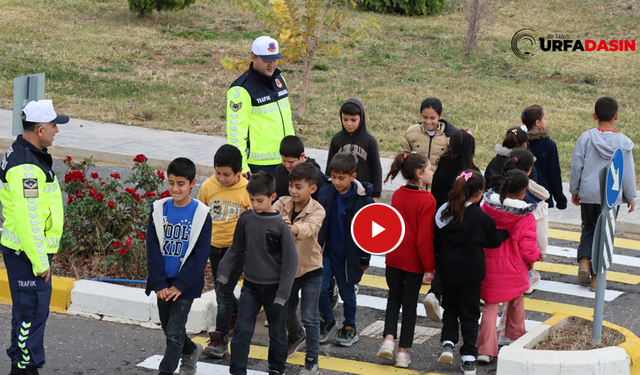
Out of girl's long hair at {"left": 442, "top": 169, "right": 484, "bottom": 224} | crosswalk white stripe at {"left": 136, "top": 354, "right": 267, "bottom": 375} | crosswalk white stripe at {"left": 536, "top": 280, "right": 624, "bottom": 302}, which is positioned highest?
girl's long hair at {"left": 442, "top": 169, "right": 484, "bottom": 224}

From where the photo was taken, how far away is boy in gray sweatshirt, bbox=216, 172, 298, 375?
16.2ft

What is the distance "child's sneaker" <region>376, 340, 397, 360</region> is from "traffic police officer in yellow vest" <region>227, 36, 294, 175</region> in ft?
6.05

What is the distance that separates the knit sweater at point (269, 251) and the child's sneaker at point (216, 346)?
77 centimetres

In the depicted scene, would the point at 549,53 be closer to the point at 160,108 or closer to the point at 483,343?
the point at 160,108


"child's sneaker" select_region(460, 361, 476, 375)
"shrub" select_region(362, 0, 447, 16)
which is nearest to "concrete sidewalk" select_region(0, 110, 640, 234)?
"child's sneaker" select_region(460, 361, 476, 375)

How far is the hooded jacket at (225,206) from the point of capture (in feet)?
18.4

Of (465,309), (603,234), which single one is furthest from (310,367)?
(603,234)

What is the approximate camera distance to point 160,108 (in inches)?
635

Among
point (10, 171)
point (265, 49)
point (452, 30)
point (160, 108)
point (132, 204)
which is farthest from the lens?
point (452, 30)

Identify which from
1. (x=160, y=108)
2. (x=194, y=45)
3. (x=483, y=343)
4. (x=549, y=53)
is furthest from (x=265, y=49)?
(x=549, y=53)

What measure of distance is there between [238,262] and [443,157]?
2134mm

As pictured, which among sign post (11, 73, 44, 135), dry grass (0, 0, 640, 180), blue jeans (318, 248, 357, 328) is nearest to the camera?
blue jeans (318, 248, 357, 328)

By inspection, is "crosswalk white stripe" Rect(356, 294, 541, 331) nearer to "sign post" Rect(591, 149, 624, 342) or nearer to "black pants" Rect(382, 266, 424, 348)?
"black pants" Rect(382, 266, 424, 348)

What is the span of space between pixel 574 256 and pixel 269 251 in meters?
4.98
